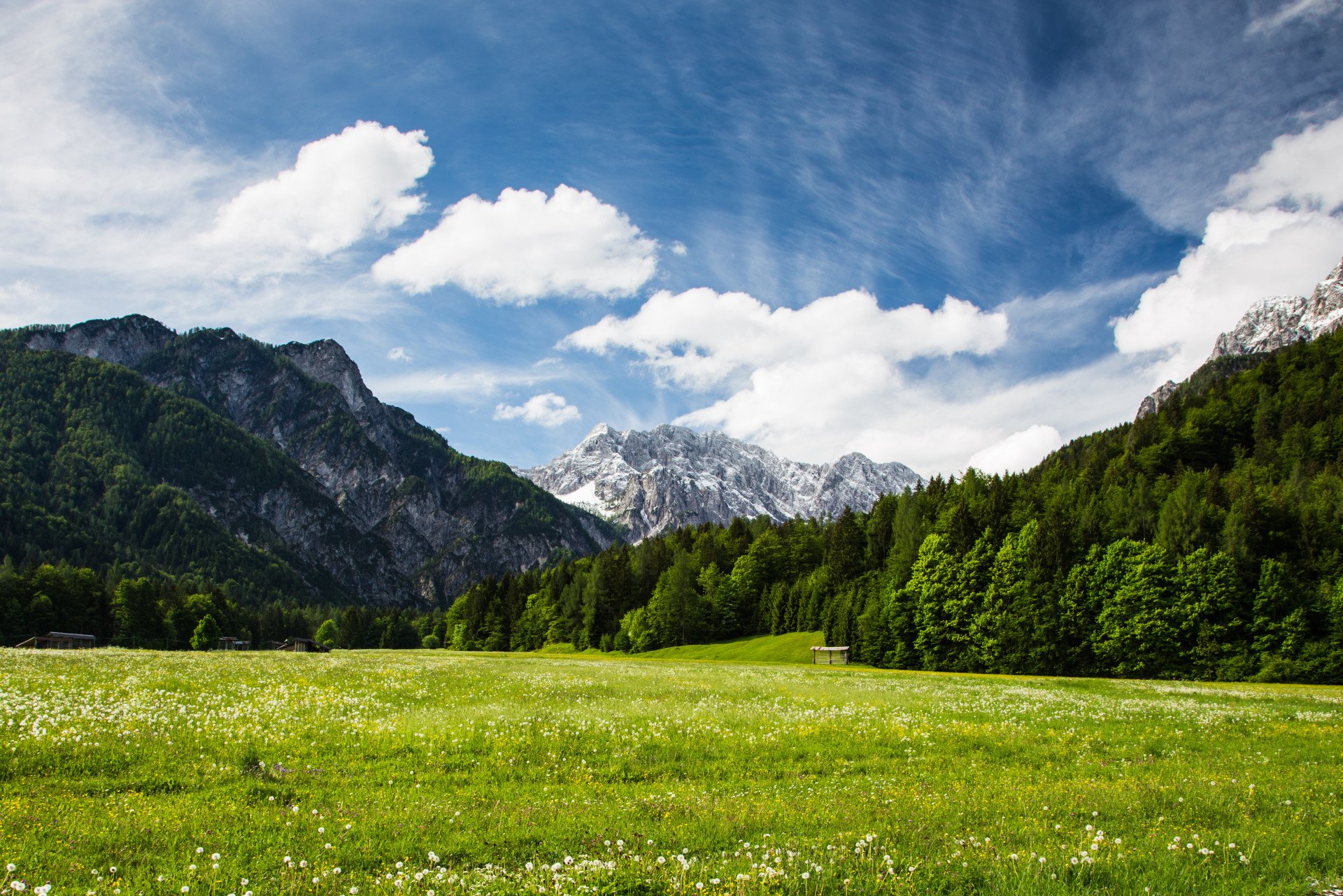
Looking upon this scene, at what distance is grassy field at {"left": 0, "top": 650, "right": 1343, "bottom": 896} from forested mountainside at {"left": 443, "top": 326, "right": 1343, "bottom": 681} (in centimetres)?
4757

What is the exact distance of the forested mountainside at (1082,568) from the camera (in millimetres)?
63844

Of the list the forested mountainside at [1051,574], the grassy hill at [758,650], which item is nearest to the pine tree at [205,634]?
the forested mountainside at [1051,574]

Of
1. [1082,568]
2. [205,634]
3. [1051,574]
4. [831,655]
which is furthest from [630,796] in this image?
[205,634]

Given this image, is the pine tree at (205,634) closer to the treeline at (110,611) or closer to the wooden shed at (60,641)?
the treeline at (110,611)

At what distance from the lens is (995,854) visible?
9172mm

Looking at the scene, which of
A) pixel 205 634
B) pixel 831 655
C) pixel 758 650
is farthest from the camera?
pixel 205 634

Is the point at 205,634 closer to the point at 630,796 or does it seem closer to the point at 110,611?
the point at 110,611

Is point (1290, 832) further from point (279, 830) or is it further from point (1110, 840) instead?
point (279, 830)

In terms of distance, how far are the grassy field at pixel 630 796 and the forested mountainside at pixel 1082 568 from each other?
47570mm

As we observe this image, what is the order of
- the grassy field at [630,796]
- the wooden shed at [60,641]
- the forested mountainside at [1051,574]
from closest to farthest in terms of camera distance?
1. the grassy field at [630,796]
2. the forested mountainside at [1051,574]
3. the wooden shed at [60,641]

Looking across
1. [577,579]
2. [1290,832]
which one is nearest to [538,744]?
[1290,832]

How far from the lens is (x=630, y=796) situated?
12438mm

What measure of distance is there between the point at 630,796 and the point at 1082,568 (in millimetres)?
73106

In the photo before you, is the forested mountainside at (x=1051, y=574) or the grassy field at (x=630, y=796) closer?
the grassy field at (x=630, y=796)
